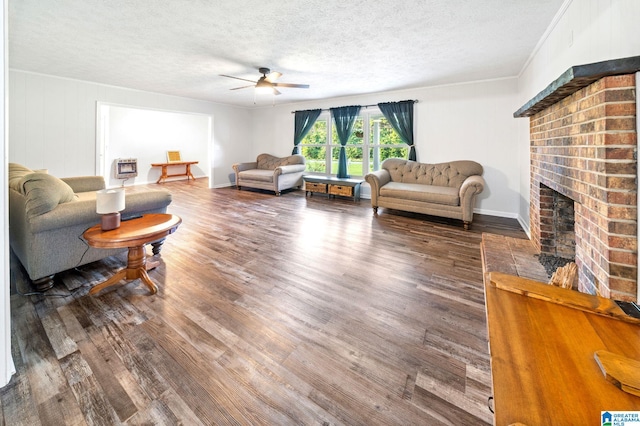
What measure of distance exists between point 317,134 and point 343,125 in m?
0.98

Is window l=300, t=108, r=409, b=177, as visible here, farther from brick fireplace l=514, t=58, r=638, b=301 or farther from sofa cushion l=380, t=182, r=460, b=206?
brick fireplace l=514, t=58, r=638, b=301

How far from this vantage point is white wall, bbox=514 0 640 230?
149 cm

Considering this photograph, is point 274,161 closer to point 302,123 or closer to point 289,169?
point 289,169

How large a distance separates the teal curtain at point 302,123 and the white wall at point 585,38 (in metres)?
4.50

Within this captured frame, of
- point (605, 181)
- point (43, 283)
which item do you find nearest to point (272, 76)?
point (43, 283)

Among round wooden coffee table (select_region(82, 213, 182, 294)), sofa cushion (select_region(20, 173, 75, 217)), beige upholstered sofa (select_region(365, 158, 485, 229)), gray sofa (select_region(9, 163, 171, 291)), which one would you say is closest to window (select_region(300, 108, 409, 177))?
beige upholstered sofa (select_region(365, 158, 485, 229))

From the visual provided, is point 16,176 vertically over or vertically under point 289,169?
under

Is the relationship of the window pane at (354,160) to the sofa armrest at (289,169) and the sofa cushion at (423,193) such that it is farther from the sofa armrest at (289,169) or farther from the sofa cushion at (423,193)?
the sofa cushion at (423,193)

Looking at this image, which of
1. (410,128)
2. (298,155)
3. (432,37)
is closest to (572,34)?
(432,37)

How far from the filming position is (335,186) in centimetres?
639

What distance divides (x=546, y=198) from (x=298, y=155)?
579 cm

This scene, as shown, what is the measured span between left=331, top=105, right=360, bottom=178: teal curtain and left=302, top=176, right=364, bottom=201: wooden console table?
1.32 ft

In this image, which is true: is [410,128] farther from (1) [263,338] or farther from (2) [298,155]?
(1) [263,338]

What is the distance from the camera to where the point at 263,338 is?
176cm
